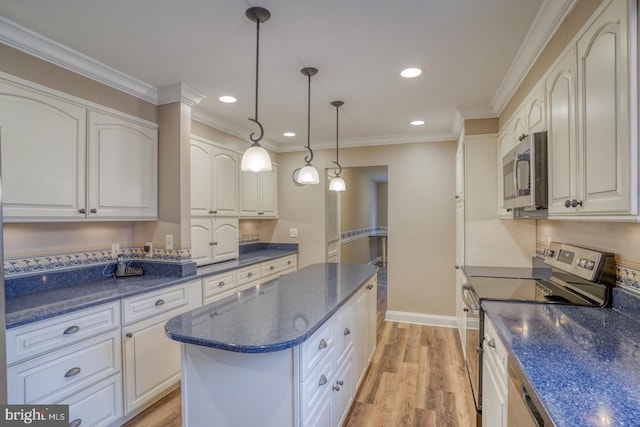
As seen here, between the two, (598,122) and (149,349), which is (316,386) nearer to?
(149,349)

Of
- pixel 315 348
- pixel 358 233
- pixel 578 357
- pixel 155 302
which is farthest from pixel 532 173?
pixel 358 233

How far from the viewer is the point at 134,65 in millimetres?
2285

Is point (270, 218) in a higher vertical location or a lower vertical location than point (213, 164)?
lower

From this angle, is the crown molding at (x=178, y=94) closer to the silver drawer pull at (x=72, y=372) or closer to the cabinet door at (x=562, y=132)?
the silver drawer pull at (x=72, y=372)

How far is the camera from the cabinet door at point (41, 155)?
1.83 m

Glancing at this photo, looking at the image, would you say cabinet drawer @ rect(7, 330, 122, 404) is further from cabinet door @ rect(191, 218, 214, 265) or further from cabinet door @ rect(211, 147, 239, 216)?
cabinet door @ rect(211, 147, 239, 216)

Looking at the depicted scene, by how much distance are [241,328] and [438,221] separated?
3296mm

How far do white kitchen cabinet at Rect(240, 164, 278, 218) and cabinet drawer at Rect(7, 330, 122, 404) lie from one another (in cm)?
205

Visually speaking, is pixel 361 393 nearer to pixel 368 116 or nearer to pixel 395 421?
pixel 395 421

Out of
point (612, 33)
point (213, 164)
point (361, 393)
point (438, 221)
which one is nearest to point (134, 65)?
point (213, 164)

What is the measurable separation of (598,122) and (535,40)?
3.13 feet

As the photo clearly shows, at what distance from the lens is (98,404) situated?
1.96 m

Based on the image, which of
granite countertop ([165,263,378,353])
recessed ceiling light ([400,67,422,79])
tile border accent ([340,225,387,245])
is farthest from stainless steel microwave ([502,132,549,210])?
tile border accent ([340,225,387,245])

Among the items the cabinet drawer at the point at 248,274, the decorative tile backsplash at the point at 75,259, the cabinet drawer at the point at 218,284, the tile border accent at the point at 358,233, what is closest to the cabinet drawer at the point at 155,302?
the cabinet drawer at the point at 218,284
